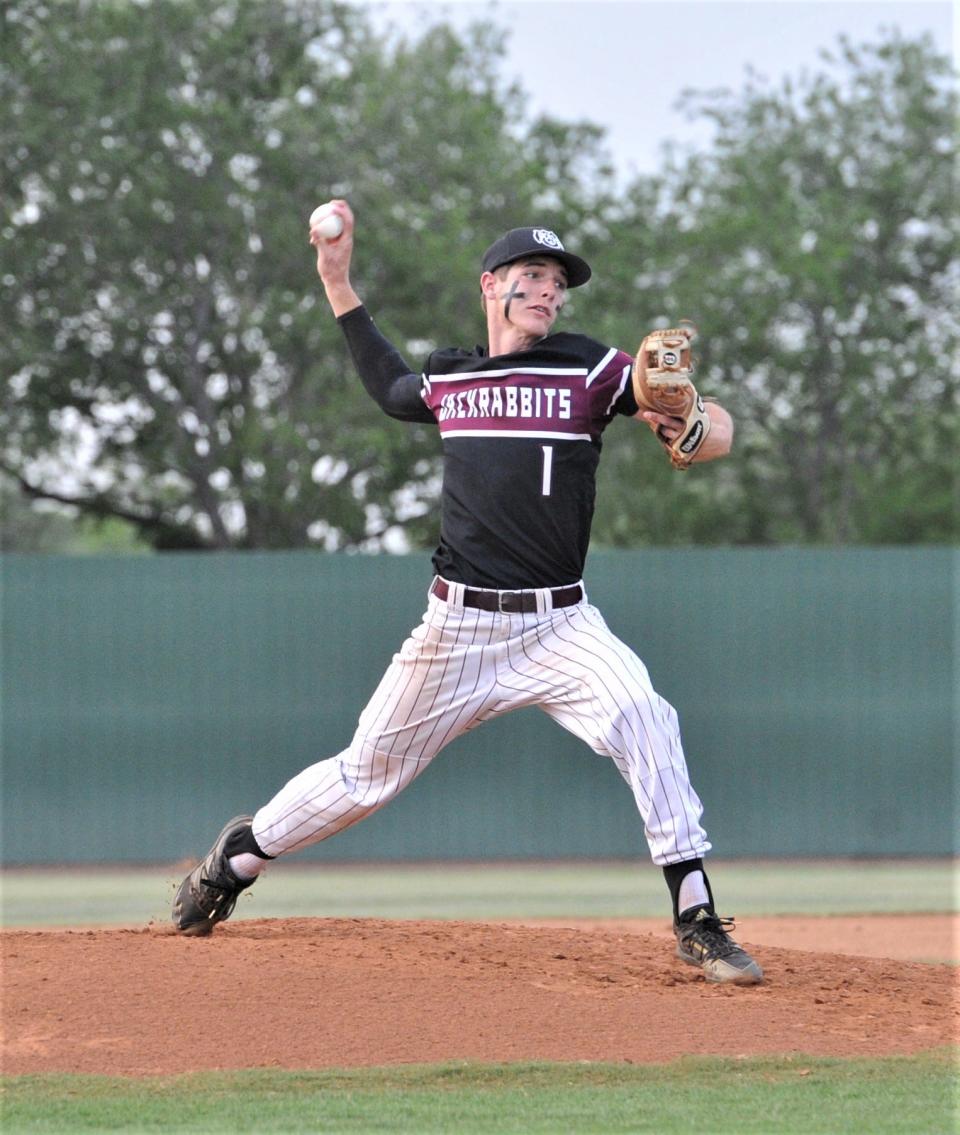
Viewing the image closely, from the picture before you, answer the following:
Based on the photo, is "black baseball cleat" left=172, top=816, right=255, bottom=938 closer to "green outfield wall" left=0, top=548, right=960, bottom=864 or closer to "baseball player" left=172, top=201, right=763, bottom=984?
"baseball player" left=172, top=201, right=763, bottom=984

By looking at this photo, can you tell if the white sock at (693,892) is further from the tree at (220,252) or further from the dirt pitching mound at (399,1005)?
the tree at (220,252)

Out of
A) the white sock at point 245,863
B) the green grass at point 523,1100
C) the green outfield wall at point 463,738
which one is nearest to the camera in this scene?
the green grass at point 523,1100

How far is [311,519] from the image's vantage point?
755 inches

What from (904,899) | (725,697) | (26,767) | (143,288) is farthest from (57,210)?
(904,899)

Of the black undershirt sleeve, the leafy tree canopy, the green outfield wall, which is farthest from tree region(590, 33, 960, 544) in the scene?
the black undershirt sleeve

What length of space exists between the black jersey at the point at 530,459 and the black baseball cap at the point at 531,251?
0.25m

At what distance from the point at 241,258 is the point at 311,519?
3125mm

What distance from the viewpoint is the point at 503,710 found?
4652mm

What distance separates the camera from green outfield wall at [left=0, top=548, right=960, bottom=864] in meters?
12.3

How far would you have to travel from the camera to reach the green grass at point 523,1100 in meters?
3.54

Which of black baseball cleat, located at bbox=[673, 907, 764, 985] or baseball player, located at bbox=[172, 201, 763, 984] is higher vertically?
baseball player, located at bbox=[172, 201, 763, 984]

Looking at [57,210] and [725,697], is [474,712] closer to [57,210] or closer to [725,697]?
[725,697]

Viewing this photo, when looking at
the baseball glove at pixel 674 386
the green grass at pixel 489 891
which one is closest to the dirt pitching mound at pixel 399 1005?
the baseball glove at pixel 674 386

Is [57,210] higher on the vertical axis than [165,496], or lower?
higher
